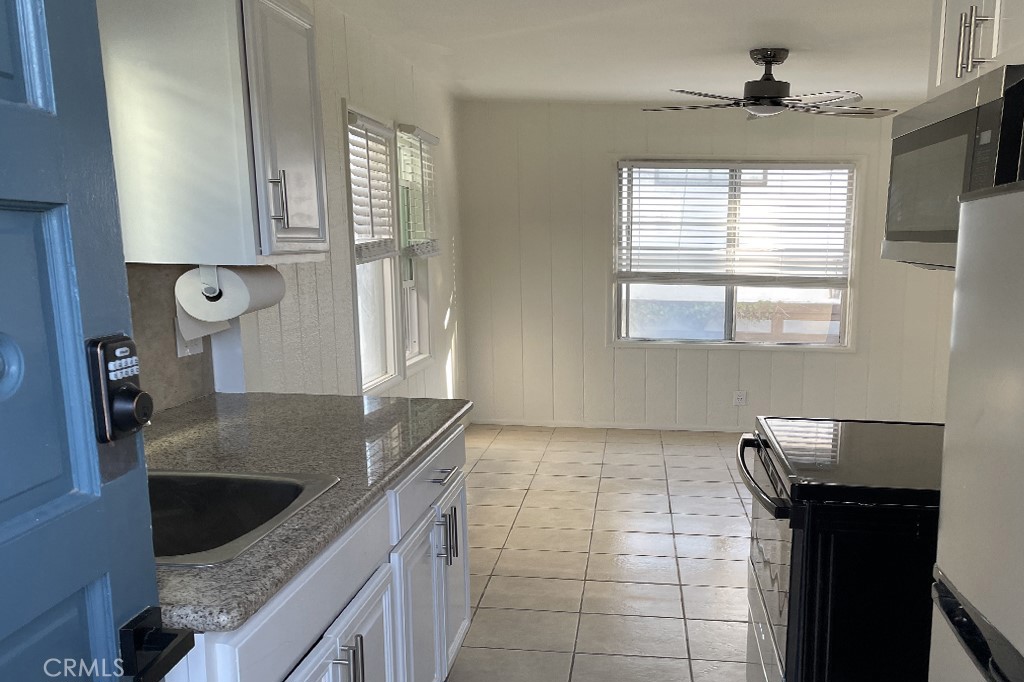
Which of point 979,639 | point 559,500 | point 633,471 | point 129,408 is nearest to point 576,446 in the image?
point 633,471

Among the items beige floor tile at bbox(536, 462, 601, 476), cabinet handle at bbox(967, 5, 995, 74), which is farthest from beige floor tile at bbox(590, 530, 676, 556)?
cabinet handle at bbox(967, 5, 995, 74)

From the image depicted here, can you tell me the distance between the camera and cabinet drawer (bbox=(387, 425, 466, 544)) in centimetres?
173

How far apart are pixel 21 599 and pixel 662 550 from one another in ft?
9.77

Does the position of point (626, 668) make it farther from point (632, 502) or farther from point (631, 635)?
point (632, 502)

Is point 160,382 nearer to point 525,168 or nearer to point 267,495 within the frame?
point 267,495

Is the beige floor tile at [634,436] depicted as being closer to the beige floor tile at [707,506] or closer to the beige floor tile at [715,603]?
the beige floor tile at [707,506]

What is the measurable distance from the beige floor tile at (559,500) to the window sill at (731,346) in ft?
5.15

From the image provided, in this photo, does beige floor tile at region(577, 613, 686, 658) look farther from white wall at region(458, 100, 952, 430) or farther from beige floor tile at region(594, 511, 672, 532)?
white wall at region(458, 100, 952, 430)

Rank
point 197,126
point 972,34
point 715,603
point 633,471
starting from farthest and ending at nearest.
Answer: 1. point 633,471
2. point 715,603
3. point 197,126
4. point 972,34

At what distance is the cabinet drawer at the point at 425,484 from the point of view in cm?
173

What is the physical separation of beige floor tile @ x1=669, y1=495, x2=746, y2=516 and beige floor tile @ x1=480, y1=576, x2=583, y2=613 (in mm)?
1036

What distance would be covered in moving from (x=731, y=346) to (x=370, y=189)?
2950 mm

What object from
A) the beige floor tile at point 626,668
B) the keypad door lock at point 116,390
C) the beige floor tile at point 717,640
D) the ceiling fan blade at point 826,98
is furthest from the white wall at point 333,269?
the ceiling fan blade at point 826,98

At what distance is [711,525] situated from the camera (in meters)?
3.67
